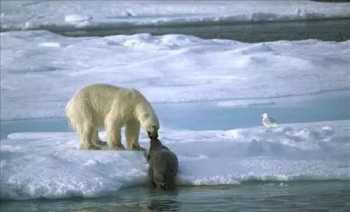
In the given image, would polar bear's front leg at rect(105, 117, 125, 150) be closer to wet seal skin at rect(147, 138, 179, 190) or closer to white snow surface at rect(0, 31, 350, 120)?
wet seal skin at rect(147, 138, 179, 190)

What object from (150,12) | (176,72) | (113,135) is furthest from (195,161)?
(150,12)

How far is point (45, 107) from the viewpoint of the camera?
979 centimetres

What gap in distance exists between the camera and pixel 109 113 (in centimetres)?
689

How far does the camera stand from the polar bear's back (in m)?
6.94

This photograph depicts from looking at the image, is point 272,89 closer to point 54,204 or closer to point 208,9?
point 54,204

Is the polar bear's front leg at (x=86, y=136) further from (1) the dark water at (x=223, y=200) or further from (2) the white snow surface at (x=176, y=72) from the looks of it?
(2) the white snow surface at (x=176, y=72)

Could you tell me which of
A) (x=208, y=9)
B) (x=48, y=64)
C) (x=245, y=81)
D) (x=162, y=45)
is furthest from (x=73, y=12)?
(x=245, y=81)

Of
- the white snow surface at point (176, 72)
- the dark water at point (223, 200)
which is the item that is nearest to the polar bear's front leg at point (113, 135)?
the dark water at point (223, 200)

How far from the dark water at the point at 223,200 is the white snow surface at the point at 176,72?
3.21 meters

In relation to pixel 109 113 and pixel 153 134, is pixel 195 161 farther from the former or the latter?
pixel 109 113

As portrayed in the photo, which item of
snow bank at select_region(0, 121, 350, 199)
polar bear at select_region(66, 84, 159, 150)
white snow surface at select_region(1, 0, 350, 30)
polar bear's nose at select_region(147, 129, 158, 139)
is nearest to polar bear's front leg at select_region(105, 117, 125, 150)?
polar bear at select_region(66, 84, 159, 150)

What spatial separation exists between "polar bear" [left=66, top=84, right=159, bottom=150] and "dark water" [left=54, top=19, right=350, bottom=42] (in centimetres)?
981

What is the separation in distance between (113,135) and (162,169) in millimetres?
675

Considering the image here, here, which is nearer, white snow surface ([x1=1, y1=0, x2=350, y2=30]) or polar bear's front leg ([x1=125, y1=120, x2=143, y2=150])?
polar bear's front leg ([x1=125, y1=120, x2=143, y2=150])
